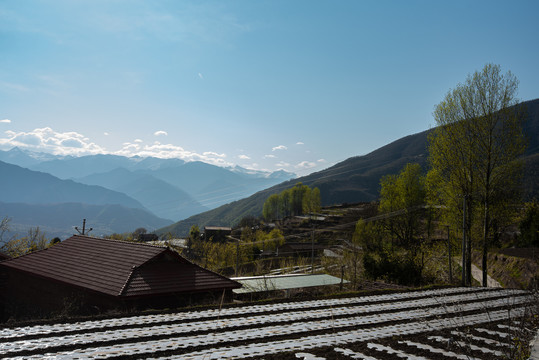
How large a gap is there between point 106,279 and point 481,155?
22327 millimetres

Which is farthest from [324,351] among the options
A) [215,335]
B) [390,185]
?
[390,185]

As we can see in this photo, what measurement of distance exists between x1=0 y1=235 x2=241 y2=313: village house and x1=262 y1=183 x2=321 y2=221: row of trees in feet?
289

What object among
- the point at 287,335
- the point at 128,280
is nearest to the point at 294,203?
the point at 128,280

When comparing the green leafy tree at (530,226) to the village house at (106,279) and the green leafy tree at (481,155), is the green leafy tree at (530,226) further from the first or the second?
the village house at (106,279)

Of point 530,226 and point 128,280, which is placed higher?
point 530,226

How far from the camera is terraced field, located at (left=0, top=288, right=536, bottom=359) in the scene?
6.80m

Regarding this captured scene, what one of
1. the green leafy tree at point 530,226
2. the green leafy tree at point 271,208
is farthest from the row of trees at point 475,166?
the green leafy tree at point 271,208

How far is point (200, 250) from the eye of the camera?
56000 millimetres

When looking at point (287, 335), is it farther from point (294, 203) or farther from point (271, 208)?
point (271, 208)

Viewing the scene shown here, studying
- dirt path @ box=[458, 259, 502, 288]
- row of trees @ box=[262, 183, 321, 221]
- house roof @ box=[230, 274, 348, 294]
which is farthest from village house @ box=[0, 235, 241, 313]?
row of trees @ box=[262, 183, 321, 221]

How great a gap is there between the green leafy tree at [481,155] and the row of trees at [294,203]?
82742 mm

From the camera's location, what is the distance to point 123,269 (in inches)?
624

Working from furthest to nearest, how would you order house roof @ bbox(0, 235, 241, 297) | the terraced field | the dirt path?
the dirt path → house roof @ bbox(0, 235, 241, 297) → the terraced field

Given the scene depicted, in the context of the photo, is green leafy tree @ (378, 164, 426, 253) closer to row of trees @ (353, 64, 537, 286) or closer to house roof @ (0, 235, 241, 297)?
row of trees @ (353, 64, 537, 286)
